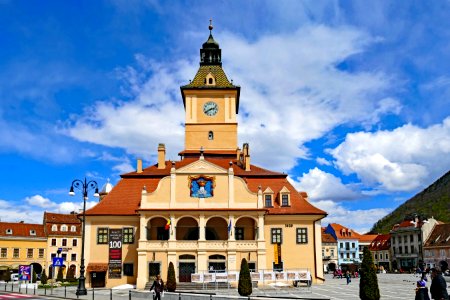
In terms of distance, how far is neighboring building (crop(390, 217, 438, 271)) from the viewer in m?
98.5

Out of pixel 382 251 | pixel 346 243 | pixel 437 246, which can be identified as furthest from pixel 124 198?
pixel 382 251

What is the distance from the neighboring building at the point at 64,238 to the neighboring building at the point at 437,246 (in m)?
63.4

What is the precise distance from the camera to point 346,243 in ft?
388

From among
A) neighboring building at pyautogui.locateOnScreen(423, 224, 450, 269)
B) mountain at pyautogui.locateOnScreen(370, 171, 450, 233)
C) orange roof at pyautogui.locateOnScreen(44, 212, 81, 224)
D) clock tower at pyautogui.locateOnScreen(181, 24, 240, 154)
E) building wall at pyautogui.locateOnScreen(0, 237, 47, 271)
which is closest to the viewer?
clock tower at pyautogui.locateOnScreen(181, 24, 240, 154)

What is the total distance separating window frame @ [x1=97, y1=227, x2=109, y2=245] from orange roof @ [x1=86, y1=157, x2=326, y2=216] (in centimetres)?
160

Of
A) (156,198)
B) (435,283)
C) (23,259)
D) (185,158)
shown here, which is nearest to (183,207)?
(156,198)

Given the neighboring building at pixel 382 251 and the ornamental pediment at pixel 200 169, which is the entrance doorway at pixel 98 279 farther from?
the neighboring building at pixel 382 251

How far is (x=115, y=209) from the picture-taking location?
48188 mm

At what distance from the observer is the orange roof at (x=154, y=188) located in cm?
4831

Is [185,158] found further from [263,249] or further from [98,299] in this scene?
[98,299]

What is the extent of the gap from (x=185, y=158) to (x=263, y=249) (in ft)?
55.0

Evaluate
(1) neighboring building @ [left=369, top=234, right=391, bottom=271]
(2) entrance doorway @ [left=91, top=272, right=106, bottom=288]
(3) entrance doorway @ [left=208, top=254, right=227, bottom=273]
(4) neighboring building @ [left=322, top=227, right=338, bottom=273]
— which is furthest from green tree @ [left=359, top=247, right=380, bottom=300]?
(1) neighboring building @ [left=369, top=234, right=391, bottom=271]

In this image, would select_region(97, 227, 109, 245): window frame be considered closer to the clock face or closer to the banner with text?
the banner with text

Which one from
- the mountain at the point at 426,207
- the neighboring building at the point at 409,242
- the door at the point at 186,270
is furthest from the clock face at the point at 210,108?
the mountain at the point at 426,207
